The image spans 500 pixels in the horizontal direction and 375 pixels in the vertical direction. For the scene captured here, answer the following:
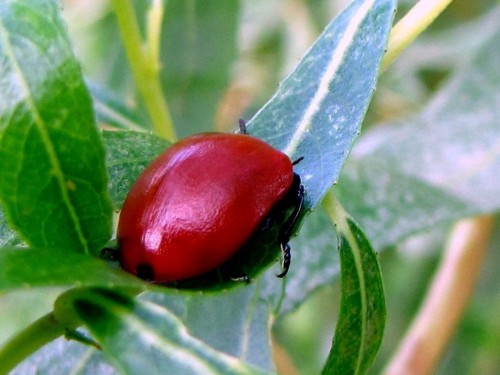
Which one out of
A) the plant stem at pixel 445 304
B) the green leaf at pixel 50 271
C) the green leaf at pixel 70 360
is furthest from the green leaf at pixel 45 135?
the plant stem at pixel 445 304

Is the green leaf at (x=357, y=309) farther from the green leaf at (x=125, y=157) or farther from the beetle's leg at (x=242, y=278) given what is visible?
the green leaf at (x=125, y=157)

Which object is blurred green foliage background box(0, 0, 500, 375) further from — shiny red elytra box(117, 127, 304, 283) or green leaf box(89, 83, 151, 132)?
shiny red elytra box(117, 127, 304, 283)

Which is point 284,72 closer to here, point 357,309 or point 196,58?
point 196,58

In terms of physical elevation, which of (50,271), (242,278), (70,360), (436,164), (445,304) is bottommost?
(445,304)

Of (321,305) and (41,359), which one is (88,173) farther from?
(321,305)

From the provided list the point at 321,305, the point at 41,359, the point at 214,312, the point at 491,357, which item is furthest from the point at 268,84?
the point at 41,359

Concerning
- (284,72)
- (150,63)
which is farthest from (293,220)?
(284,72)
